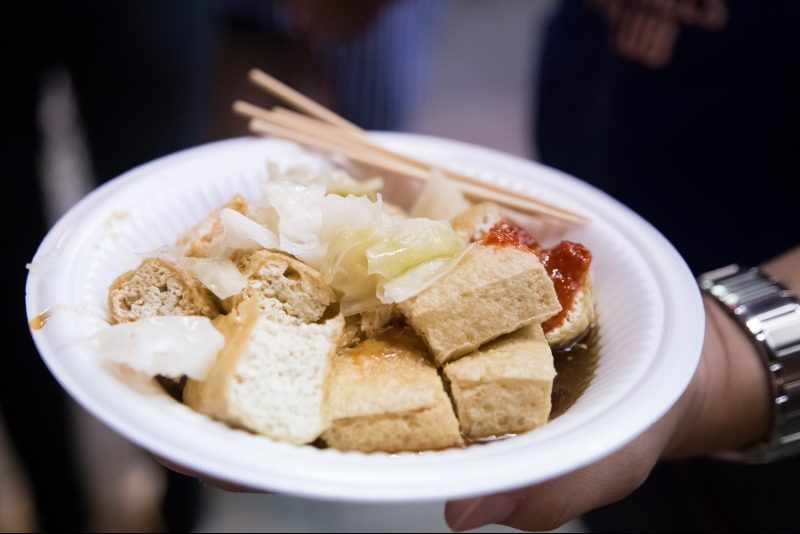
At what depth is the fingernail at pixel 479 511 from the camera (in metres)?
0.96

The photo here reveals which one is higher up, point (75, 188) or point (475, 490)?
point (475, 490)

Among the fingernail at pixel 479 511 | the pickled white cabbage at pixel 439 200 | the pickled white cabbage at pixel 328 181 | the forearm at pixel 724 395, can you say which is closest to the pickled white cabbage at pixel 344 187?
the pickled white cabbage at pixel 328 181

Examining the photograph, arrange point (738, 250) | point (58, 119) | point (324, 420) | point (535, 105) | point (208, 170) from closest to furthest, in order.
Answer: point (324, 420) → point (208, 170) → point (738, 250) → point (535, 105) → point (58, 119)

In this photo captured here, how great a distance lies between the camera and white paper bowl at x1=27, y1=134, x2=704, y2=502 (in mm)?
711

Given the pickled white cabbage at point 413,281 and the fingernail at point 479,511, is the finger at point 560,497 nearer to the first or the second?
the fingernail at point 479,511

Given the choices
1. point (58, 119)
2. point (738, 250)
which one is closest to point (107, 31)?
point (58, 119)

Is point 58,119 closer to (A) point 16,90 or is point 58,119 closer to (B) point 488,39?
(A) point 16,90

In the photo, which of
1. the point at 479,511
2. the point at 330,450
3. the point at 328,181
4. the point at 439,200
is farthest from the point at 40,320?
the point at 439,200

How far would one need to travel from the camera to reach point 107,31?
10.0 feet

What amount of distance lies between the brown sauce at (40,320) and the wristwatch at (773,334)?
124 centimetres

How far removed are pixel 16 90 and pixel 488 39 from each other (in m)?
3.76

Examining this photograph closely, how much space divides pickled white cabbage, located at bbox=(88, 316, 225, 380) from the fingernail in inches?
17.1

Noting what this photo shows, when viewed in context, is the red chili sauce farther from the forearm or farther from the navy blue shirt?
the navy blue shirt

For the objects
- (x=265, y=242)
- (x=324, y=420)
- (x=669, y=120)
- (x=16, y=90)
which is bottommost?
(x=16, y=90)
